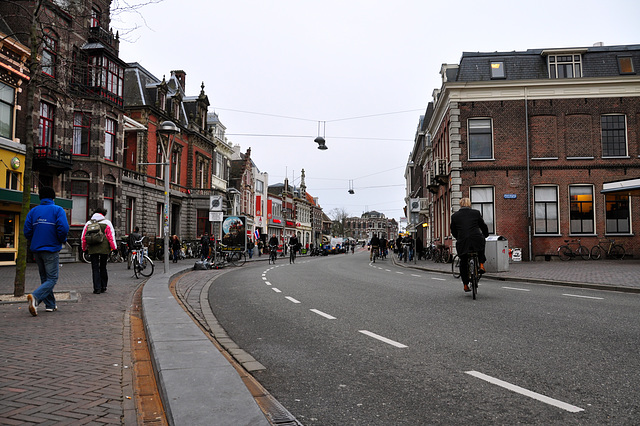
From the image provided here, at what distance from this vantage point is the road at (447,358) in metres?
3.40

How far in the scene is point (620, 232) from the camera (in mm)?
24938

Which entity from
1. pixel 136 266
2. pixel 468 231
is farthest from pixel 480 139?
pixel 136 266

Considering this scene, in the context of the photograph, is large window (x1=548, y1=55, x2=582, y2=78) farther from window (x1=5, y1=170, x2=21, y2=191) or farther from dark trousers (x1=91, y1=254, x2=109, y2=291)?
window (x1=5, y1=170, x2=21, y2=191)

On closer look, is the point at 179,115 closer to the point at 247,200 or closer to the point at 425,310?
the point at 247,200

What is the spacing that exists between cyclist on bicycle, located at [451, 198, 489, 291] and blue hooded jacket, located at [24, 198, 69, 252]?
6884 millimetres

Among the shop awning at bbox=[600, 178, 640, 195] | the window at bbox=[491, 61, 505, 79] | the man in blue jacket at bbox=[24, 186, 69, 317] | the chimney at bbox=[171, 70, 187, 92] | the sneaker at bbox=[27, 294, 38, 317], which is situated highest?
the chimney at bbox=[171, 70, 187, 92]

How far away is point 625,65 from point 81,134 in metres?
29.0

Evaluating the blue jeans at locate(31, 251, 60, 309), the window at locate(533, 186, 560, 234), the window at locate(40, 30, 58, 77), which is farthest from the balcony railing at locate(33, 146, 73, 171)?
the window at locate(533, 186, 560, 234)

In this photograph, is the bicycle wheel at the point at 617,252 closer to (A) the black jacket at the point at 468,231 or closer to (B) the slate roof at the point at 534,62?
(B) the slate roof at the point at 534,62

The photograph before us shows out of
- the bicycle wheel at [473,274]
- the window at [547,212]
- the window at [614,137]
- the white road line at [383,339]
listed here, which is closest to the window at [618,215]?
the window at [614,137]

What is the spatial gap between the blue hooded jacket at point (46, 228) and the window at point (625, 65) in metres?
27.5

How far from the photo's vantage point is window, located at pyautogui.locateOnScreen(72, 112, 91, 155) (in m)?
27.1

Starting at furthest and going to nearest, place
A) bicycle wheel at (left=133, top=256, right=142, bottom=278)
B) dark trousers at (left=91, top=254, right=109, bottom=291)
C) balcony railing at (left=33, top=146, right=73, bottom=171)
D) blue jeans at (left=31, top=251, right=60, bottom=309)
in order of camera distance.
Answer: balcony railing at (left=33, top=146, right=73, bottom=171) → bicycle wheel at (left=133, top=256, right=142, bottom=278) → dark trousers at (left=91, top=254, right=109, bottom=291) → blue jeans at (left=31, top=251, right=60, bottom=309)

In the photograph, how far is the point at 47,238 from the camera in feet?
25.6
